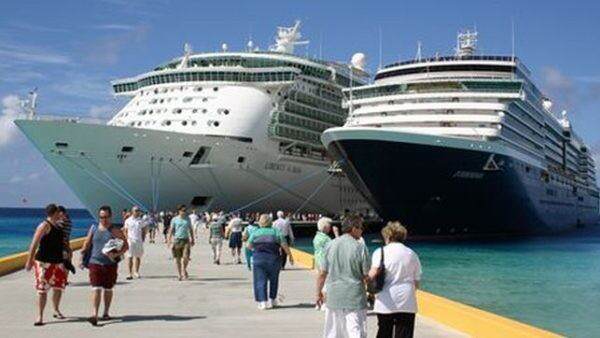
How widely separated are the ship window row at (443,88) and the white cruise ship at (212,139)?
747 centimetres

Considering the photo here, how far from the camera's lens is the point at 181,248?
1432 centimetres

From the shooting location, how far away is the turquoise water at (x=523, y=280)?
1534cm

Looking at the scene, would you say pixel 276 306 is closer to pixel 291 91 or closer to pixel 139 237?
pixel 139 237

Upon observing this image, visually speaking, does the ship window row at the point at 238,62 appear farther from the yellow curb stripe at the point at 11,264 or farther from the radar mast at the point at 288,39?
the yellow curb stripe at the point at 11,264

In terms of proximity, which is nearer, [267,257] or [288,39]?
[267,257]

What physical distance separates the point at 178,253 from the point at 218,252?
537 centimetres

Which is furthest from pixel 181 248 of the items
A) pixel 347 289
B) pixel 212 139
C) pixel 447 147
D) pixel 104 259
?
pixel 212 139

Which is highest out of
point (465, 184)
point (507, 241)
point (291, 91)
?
point (291, 91)

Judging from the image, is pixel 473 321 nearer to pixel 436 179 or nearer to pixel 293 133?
pixel 436 179

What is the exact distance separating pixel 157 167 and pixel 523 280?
24323 millimetres

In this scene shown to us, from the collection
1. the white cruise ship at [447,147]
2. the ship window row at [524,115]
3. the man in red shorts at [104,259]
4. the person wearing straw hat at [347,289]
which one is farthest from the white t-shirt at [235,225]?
the ship window row at [524,115]

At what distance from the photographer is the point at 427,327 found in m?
9.30

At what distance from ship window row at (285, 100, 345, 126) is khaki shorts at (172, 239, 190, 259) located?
37.3 m

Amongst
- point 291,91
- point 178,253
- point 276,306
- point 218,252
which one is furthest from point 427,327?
point 291,91
